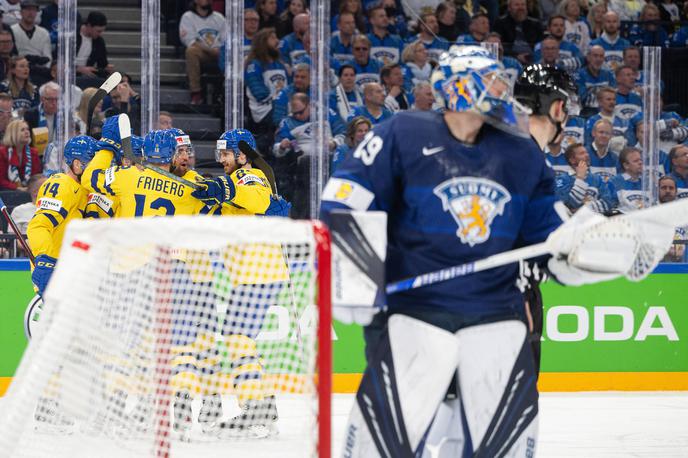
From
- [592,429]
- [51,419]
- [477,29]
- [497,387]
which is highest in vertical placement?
[477,29]

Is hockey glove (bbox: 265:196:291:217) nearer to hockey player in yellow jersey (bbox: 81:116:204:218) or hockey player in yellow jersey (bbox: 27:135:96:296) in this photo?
hockey player in yellow jersey (bbox: 81:116:204:218)

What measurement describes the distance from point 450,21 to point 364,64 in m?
1.18

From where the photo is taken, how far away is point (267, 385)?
3.85 meters

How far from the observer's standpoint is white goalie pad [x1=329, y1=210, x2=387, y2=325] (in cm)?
293

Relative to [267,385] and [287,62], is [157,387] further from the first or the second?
[287,62]

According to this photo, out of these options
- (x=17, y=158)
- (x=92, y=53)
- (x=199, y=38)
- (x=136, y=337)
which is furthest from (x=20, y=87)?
(x=136, y=337)

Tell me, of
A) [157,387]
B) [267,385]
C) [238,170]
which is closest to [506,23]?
[238,170]

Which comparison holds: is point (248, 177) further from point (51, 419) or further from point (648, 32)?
point (648, 32)

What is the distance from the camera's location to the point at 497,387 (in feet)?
10.2

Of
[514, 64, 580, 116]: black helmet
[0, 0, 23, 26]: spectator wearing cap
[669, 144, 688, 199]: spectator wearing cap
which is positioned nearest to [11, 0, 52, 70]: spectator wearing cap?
[0, 0, 23, 26]: spectator wearing cap

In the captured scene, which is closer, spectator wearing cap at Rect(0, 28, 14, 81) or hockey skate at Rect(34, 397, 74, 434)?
hockey skate at Rect(34, 397, 74, 434)

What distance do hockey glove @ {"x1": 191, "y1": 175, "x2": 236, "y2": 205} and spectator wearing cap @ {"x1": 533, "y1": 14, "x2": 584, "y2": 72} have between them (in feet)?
11.1

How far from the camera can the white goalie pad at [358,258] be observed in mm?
2926

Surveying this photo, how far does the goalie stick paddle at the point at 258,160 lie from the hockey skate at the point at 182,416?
181 cm
